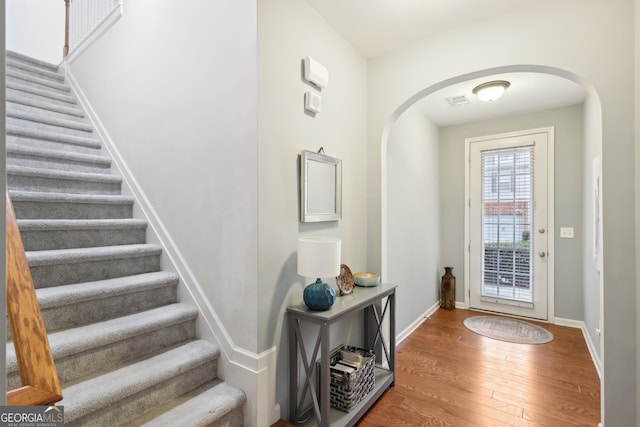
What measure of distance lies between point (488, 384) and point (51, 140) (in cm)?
399

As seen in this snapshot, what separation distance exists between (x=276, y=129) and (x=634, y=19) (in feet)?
6.69

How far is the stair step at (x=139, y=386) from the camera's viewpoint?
1.38 meters

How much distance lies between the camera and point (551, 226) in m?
3.83

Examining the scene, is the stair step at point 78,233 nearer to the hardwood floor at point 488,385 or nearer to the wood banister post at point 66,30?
the hardwood floor at point 488,385

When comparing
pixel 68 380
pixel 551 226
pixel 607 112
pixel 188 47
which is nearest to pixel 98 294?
pixel 68 380

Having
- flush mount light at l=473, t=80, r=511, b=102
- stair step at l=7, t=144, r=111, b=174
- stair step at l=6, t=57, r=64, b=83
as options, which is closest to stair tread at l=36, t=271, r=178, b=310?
stair step at l=7, t=144, r=111, b=174

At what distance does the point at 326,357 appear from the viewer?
1.72 metres

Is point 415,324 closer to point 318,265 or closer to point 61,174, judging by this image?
point 318,265

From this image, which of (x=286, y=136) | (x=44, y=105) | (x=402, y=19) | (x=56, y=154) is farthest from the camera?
(x=44, y=105)

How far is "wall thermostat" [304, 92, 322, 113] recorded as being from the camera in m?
2.01

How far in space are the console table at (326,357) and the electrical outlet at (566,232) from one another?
273 centimetres

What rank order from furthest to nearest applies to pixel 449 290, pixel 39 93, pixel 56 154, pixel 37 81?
pixel 449 290
pixel 37 81
pixel 39 93
pixel 56 154

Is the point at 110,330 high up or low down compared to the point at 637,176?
down

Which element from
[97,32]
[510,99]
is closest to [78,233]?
[97,32]
